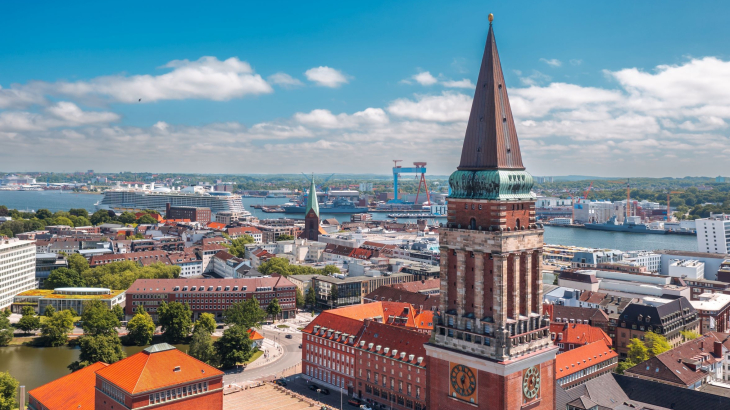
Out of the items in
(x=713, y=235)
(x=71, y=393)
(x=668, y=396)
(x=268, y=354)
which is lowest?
(x=268, y=354)

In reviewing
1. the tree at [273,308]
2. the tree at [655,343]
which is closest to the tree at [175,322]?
the tree at [273,308]

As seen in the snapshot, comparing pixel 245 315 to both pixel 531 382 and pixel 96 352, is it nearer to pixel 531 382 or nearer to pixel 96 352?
pixel 96 352

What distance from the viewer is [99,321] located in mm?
79438

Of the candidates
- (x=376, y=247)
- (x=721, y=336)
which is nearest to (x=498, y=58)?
(x=721, y=336)

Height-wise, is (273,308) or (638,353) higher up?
(638,353)

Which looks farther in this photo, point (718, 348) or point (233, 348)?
point (233, 348)

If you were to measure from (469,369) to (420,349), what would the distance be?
99.4ft

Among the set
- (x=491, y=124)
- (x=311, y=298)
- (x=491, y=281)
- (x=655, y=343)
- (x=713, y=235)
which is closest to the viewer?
(x=491, y=281)

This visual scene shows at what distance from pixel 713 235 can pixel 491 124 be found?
156 m

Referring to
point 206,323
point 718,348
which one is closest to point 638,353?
point 718,348

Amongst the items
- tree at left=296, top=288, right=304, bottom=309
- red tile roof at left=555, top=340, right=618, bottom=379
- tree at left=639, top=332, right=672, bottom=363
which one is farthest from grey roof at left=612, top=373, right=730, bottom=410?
tree at left=296, top=288, right=304, bottom=309

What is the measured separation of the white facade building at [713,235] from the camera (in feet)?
520

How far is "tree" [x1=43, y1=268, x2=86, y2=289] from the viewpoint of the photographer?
110312mm

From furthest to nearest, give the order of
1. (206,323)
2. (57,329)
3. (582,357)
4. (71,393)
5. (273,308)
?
(273,308)
(206,323)
(57,329)
(582,357)
(71,393)
